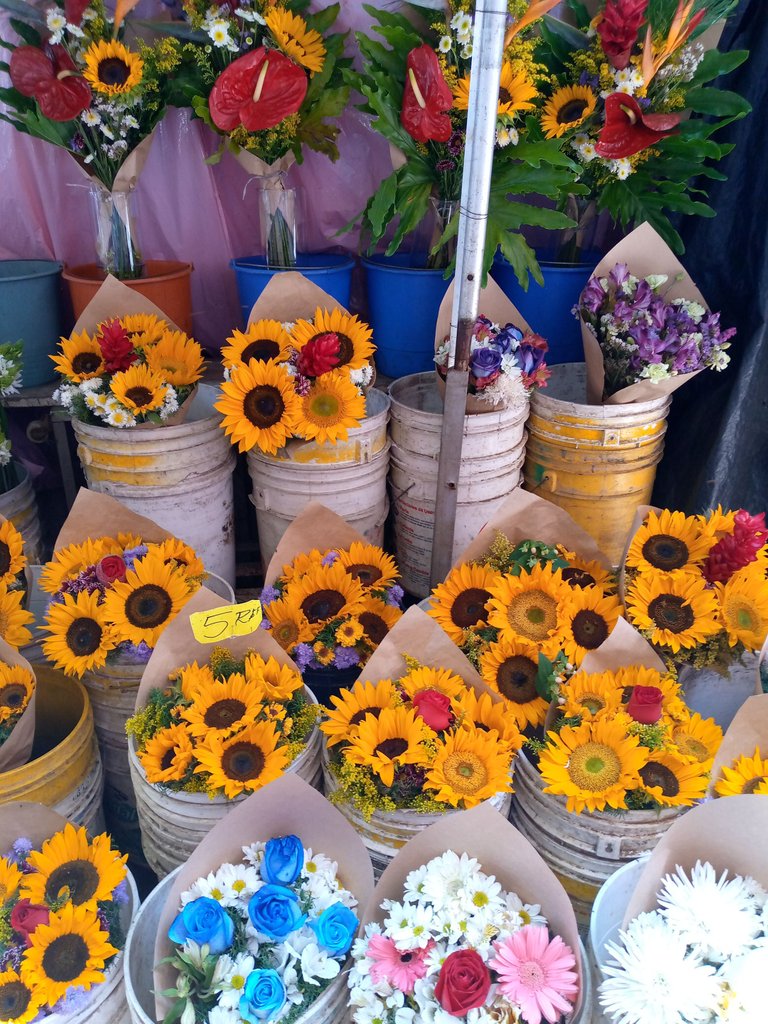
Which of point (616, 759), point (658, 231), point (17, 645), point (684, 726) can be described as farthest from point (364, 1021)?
point (658, 231)

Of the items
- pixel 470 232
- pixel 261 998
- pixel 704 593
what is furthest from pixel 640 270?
pixel 261 998

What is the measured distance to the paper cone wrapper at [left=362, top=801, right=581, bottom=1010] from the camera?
3.10ft

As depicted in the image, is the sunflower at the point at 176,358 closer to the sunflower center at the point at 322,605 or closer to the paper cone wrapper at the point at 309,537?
the paper cone wrapper at the point at 309,537

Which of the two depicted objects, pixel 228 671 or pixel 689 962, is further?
pixel 228 671

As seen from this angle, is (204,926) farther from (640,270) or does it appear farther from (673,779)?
(640,270)

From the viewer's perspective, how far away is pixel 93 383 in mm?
1765

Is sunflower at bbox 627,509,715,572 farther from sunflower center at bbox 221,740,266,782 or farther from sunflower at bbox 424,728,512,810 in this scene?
sunflower center at bbox 221,740,266,782

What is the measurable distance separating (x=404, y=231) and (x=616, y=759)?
1.40 m

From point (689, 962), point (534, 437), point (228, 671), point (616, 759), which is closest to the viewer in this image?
point (689, 962)

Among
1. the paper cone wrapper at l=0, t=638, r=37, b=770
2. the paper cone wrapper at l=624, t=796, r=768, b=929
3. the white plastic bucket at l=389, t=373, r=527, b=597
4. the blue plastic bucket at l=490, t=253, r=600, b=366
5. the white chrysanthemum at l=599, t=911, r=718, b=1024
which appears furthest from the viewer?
the blue plastic bucket at l=490, t=253, r=600, b=366

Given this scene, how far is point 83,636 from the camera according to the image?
4.73 feet

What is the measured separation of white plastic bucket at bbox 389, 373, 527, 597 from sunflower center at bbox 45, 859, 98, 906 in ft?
3.89

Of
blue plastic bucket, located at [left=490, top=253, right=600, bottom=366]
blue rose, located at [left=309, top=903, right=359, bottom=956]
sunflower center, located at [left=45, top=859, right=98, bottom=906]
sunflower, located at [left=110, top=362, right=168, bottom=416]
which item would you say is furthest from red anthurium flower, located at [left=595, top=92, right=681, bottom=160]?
sunflower center, located at [left=45, top=859, right=98, bottom=906]

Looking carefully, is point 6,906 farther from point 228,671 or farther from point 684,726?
point 684,726
